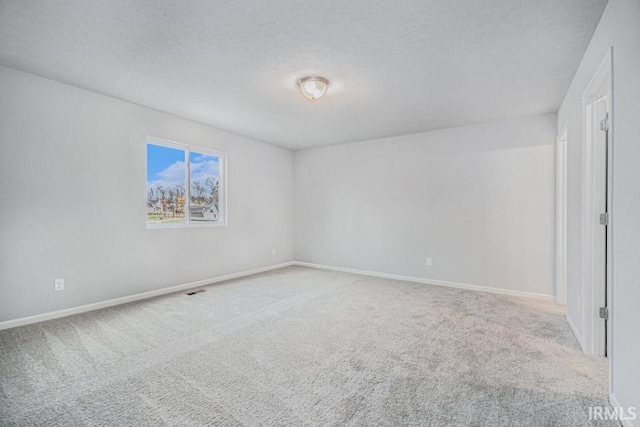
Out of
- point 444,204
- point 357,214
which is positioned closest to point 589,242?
point 444,204

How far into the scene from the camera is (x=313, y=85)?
2973 millimetres

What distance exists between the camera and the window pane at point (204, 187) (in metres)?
4.62

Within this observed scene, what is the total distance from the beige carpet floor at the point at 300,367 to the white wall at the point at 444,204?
926mm

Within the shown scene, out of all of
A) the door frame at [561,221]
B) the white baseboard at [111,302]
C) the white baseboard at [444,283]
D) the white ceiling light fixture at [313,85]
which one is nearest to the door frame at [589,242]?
the door frame at [561,221]

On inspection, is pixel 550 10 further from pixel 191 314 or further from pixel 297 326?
pixel 191 314

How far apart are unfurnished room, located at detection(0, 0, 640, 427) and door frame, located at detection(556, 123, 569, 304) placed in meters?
0.03

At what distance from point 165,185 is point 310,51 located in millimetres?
2959

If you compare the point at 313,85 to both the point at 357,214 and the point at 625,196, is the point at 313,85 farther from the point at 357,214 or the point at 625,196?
the point at 357,214

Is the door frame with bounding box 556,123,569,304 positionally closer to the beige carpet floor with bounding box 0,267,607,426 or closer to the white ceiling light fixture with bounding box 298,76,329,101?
the beige carpet floor with bounding box 0,267,607,426

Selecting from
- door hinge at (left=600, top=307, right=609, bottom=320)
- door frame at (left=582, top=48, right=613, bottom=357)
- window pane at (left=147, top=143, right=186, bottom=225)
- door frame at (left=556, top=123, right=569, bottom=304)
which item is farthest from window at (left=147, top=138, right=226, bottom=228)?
door frame at (left=556, top=123, right=569, bottom=304)
